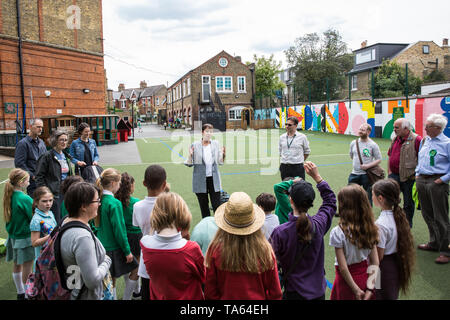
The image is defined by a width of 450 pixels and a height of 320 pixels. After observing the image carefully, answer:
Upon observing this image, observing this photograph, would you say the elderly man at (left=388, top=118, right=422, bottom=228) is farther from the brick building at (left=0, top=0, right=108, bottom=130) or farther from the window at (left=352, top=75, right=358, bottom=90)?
the window at (left=352, top=75, right=358, bottom=90)

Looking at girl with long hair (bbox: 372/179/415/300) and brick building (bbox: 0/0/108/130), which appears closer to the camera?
girl with long hair (bbox: 372/179/415/300)

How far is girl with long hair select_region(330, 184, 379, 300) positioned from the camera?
2.50 metres

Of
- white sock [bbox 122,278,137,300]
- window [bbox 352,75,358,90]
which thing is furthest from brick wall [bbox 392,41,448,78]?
white sock [bbox 122,278,137,300]

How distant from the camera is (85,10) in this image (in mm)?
26578

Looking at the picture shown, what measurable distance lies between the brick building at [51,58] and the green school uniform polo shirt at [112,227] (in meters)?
22.6

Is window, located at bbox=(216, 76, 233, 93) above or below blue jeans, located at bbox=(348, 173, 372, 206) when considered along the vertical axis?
above

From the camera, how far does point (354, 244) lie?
98.7 inches

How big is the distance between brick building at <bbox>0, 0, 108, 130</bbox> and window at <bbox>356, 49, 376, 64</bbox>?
3540 centimetres

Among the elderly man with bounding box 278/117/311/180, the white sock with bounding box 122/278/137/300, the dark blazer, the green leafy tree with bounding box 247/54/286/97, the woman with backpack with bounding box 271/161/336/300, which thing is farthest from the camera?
the green leafy tree with bounding box 247/54/286/97

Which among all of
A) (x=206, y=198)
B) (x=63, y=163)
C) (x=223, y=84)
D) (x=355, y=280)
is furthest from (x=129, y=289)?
(x=223, y=84)

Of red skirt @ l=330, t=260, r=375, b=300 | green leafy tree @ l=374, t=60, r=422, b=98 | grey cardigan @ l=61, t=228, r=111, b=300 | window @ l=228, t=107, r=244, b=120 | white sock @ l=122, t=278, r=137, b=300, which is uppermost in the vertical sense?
green leafy tree @ l=374, t=60, r=422, b=98

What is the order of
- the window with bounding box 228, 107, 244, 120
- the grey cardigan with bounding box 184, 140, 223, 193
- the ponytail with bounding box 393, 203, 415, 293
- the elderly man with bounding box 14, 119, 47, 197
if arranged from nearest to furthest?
the ponytail with bounding box 393, 203, 415, 293 < the elderly man with bounding box 14, 119, 47, 197 < the grey cardigan with bounding box 184, 140, 223, 193 < the window with bounding box 228, 107, 244, 120

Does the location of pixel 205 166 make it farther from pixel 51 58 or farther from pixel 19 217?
pixel 51 58

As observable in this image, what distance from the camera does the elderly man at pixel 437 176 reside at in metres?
4.32
